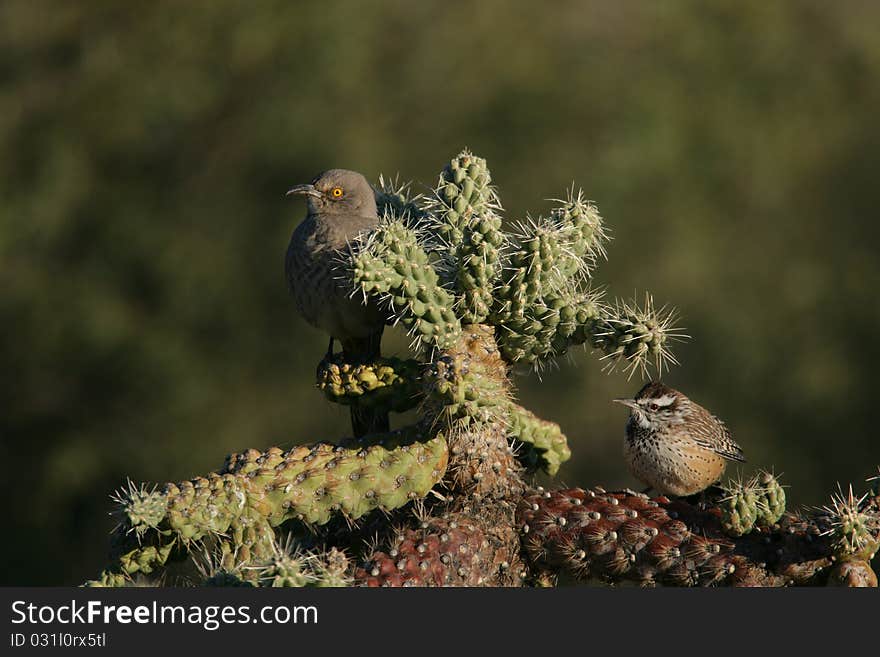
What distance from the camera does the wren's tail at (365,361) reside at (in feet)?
9.07

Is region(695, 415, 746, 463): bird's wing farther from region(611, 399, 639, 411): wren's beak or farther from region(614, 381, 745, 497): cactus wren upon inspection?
region(611, 399, 639, 411): wren's beak

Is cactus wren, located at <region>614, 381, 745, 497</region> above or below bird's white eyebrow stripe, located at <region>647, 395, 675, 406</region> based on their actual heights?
below

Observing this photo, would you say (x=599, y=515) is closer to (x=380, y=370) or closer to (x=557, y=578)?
(x=557, y=578)

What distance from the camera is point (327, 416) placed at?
8461 millimetres

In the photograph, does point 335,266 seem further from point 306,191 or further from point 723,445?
point 723,445

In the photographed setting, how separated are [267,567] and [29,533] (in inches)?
324

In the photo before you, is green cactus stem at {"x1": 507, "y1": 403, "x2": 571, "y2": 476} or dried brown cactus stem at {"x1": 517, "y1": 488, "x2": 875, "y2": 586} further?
green cactus stem at {"x1": 507, "y1": 403, "x2": 571, "y2": 476}

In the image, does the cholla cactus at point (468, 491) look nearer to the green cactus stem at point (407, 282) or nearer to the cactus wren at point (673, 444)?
the green cactus stem at point (407, 282)

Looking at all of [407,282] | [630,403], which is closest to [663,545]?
[407,282]

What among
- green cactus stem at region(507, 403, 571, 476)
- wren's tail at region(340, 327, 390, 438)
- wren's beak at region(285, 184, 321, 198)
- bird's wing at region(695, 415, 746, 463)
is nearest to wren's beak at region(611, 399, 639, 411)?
bird's wing at region(695, 415, 746, 463)

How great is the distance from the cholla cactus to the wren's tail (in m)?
0.08

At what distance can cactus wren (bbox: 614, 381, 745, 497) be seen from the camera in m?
3.33

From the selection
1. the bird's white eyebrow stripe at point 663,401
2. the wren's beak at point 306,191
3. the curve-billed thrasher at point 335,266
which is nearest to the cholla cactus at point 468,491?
the curve-billed thrasher at point 335,266

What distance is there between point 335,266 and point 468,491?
78 cm
